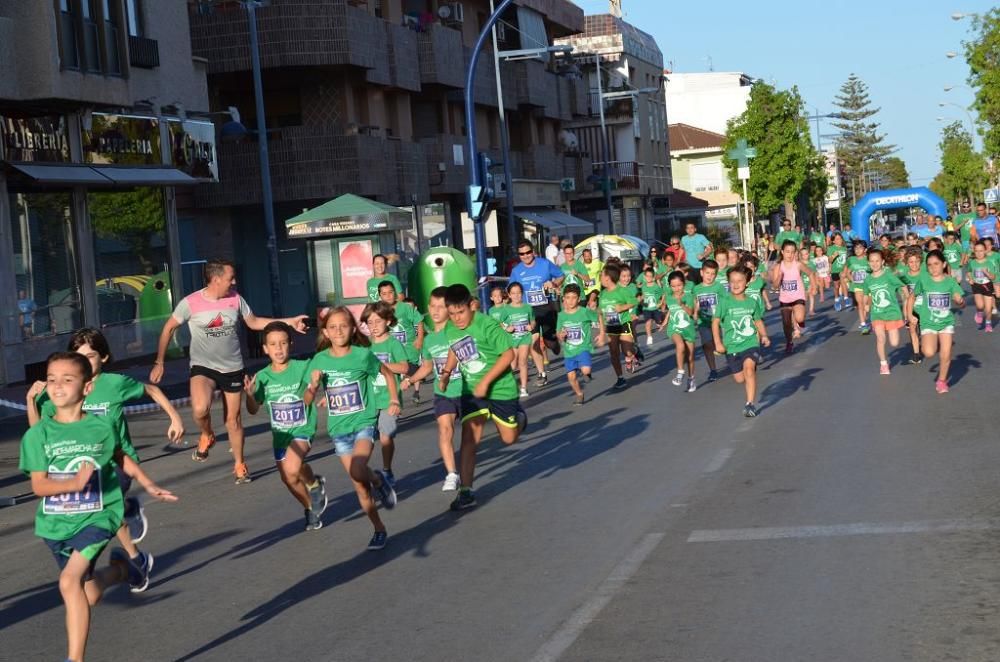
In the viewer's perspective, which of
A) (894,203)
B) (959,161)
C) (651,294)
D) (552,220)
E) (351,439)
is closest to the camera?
(351,439)

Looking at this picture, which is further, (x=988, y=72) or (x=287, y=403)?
(x=988, y=72)

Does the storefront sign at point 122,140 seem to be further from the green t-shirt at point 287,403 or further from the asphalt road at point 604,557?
the green t-shirt at point 287,403

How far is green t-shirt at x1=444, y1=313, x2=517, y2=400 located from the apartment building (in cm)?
1893

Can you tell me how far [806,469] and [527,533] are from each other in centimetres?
280

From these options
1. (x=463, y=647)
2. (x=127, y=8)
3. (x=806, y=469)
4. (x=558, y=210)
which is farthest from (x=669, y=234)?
(x=463, y=647)

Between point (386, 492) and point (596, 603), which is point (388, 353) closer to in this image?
point (386, 492)

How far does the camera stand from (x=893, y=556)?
8.02 metres

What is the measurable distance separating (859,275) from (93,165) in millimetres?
13484

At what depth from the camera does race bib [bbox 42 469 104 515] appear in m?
6.75

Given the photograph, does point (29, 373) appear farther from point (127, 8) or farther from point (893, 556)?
point (893, 556)

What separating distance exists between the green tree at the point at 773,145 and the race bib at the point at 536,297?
6401 cm

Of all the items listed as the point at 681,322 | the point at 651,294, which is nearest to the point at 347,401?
the point at 681,322

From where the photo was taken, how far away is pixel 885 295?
1872 cm

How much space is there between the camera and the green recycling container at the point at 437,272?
3002 centimetres
